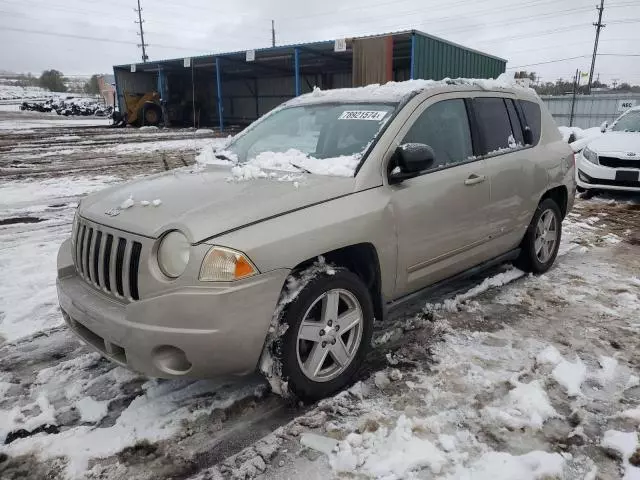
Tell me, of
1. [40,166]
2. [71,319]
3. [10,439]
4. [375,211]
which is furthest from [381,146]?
[40,166]

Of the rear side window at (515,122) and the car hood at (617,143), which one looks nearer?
the rear side window at (515,122)

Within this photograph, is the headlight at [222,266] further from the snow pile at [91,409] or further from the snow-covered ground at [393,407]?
the snow pile at [91,409]

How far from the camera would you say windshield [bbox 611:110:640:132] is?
9406 mm

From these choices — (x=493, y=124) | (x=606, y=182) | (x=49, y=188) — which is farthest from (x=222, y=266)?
(x=49, y=188)

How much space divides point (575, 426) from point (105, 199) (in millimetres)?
2994

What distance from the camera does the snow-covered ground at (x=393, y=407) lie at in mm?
2344

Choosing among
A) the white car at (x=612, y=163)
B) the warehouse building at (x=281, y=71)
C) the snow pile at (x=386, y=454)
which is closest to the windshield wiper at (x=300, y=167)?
the snow pile at (x=386, y=454)

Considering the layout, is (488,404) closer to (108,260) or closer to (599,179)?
(108,260)

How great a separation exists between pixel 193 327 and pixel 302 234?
73 centimetres

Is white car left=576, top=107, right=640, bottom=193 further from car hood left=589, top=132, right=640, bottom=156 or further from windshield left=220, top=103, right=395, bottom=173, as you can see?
windshield left=220, top=103, right=395, bottom=173

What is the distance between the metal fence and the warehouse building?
762 cm

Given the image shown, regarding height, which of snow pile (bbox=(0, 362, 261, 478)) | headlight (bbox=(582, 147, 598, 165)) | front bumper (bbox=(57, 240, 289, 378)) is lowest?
snow pile (bbox=(0, 362, 261, 478))

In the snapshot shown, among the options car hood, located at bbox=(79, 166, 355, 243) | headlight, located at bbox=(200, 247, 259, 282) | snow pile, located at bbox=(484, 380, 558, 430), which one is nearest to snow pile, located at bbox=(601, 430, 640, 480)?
snow pile, located at bbox=(484, 380, 558, 430)

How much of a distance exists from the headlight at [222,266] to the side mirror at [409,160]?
4.00 ft
